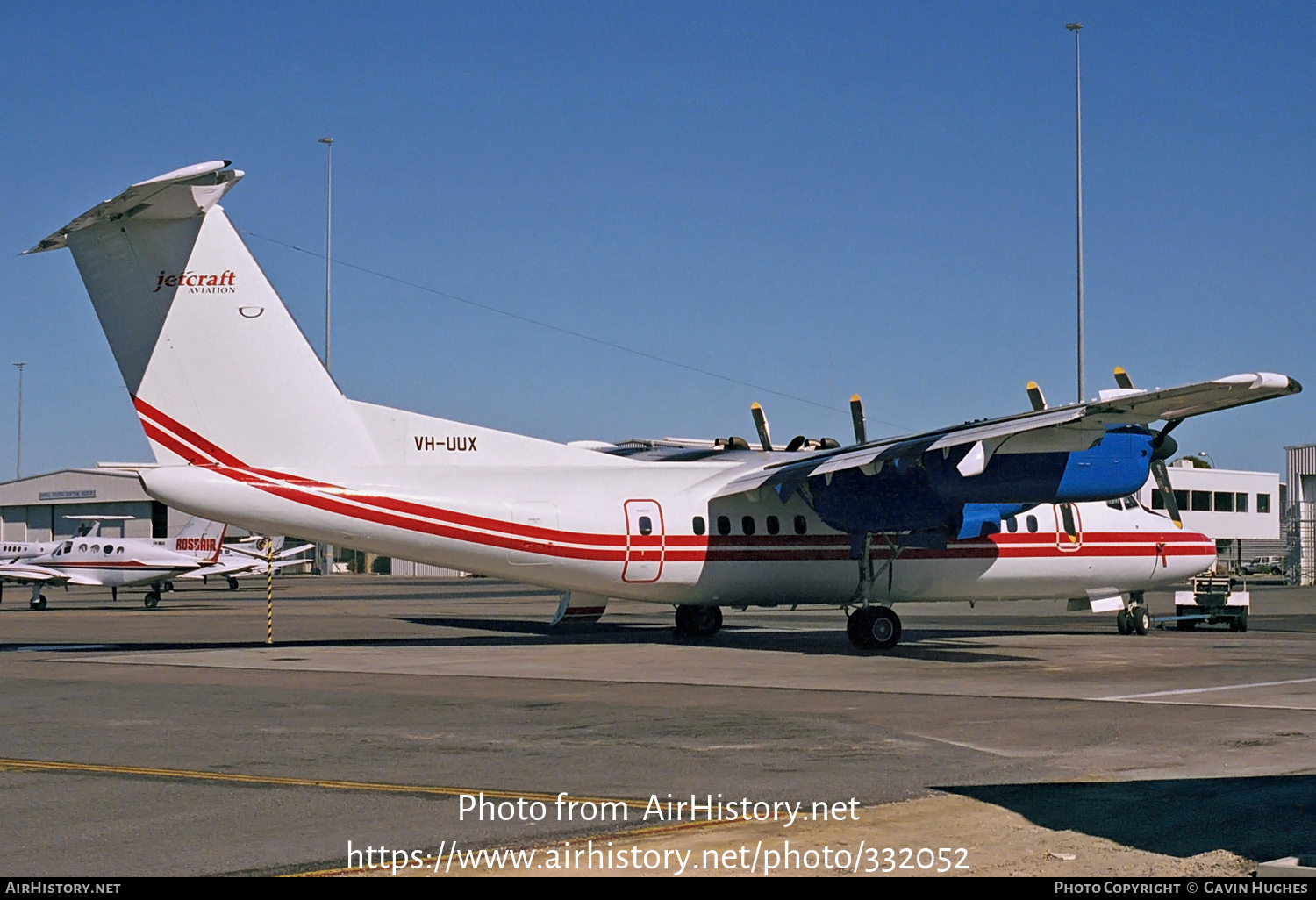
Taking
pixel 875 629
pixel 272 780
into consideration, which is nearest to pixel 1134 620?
pixel 875 629

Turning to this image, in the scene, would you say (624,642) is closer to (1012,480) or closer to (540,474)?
(540,474)

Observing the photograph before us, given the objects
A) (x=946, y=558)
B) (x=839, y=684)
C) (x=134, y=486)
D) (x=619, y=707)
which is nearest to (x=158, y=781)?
(x=619, y=707)

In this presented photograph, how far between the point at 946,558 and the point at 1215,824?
16.5 meters

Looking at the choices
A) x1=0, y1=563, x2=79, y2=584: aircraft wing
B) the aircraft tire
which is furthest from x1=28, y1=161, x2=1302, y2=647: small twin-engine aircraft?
x1=0, y1=563, x2=79, y2=584: aircraft wing

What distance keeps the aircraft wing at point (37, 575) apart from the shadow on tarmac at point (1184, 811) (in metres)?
41.2

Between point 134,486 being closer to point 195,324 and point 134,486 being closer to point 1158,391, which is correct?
point 195,324

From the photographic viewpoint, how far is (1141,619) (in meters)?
26.5

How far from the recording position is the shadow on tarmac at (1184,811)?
7.31 meters

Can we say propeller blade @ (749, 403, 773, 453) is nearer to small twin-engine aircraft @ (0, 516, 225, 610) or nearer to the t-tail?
the t-tail

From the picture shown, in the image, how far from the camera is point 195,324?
63.5 ft

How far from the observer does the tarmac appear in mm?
7387

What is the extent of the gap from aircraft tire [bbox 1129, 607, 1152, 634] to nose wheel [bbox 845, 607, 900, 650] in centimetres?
674

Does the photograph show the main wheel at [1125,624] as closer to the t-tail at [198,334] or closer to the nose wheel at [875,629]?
the nose wheel at [875,629]

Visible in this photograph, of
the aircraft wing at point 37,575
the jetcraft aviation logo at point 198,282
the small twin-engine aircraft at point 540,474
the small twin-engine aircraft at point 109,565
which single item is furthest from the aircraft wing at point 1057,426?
the aircraft wing at point 37,575
